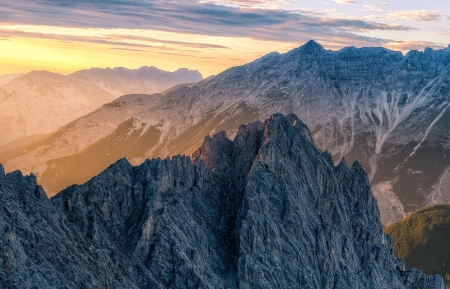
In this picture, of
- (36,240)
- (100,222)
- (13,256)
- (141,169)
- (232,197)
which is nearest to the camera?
(13,256)

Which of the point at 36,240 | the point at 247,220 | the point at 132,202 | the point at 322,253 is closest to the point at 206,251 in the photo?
the point at 247,220

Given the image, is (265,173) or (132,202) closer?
(132,202)

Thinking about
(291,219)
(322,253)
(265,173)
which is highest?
(265,173)

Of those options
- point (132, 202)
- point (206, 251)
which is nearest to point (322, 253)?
point (206, 251)

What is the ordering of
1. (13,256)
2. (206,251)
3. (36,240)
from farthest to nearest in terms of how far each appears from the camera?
Answer: 1. (206,251)
2. (36,240)
3. (13,256)

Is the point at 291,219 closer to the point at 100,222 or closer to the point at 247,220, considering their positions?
the point at 247,220

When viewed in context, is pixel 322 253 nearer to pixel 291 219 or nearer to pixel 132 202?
pixel 291 219

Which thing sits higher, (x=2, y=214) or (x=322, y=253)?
(x=2, y=214)
